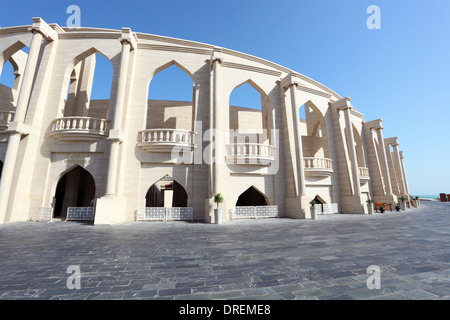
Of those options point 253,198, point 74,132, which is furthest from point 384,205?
point 74,132

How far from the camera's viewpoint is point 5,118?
1188 cm

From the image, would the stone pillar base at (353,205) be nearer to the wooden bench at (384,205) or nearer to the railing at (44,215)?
the wooden bench at (384,205)

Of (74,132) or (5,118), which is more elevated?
(5,118)

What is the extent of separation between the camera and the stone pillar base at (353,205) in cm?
1546

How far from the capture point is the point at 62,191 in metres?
15.5

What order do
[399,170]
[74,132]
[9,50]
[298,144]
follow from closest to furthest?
[74,132] → [9,50] → [298,144] → [399,170]

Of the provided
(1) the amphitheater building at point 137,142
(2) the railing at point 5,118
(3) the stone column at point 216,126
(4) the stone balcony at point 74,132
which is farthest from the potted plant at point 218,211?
(2) the railing at point 5,118

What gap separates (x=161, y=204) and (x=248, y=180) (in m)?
15.1

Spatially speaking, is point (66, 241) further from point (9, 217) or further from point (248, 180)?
point (248, 180)

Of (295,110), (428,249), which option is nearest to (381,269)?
(428,249)

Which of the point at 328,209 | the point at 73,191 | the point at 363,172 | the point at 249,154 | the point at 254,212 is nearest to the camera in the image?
the point at 254,212

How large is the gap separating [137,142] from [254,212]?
9050 mm

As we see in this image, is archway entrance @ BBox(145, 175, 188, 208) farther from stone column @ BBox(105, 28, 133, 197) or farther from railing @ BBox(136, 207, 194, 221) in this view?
stone column @ BBox(105, 28, 133, 197)

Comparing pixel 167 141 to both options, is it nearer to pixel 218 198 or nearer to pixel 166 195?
pixel 218 198
